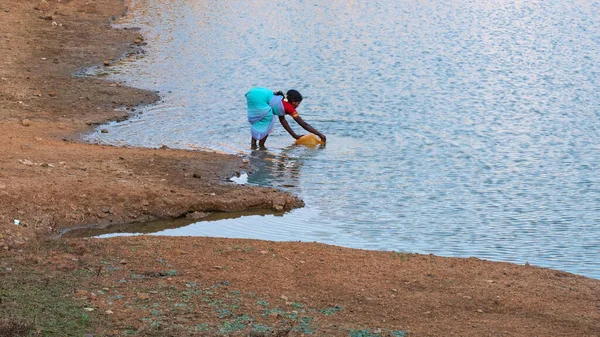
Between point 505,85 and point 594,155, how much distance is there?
222 inches

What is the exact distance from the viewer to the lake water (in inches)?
377

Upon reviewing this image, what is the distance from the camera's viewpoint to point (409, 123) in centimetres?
1484

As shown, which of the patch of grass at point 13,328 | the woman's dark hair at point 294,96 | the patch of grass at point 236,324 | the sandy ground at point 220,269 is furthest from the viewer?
the woman's dark hair at point 294,96

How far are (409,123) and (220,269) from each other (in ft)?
27.5

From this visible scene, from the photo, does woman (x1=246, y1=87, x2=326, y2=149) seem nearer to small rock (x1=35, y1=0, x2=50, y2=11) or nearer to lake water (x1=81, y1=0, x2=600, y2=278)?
lake water (x1=81, y1=0, x2=600, y2=278)

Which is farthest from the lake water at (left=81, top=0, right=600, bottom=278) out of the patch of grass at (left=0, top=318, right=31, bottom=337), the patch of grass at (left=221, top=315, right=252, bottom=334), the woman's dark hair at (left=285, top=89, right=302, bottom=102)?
the patch of grass at (left=0, top=318, right=31, bottom=337)

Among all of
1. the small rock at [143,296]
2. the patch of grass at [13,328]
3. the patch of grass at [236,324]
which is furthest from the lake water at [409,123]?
the patch of grass at [13,328]

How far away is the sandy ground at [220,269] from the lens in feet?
19.5

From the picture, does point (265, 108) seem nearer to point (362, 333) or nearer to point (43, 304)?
point (43, 304)

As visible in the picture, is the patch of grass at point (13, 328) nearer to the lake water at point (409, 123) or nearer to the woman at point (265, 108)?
the lake water at point (409, 123)

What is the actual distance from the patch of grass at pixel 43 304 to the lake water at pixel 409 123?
2.82 metres

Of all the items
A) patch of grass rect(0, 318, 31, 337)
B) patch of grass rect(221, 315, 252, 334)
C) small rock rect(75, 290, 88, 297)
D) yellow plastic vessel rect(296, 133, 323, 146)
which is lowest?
yellow plastic vessel rect(296, 133, 323, 146)

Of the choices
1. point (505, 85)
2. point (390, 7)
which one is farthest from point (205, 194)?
point (390, 7)

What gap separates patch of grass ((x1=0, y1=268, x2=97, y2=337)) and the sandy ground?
0.35 feet
